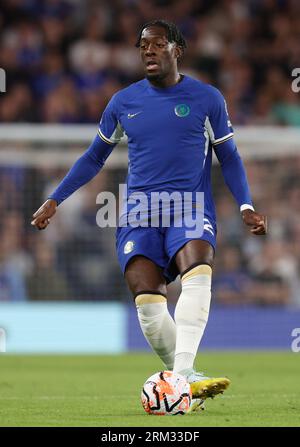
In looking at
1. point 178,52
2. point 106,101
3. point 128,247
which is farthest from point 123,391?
point 106,101

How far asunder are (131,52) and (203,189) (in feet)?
39.6

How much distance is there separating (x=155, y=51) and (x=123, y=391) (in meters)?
Result: 2.99

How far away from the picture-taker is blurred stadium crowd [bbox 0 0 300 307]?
634 inches

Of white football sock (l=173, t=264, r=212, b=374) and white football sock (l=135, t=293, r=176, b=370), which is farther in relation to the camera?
white football sock (l=135, t=293, r=176, b=370)

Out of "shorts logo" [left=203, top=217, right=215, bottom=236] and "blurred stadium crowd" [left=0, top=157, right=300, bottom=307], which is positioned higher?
"blurred stadium crowd" [left=0, top=157, right=300, bottom=307]

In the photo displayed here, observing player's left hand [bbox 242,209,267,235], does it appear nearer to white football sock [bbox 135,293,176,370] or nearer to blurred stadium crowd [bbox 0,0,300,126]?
white football sock [bbox 135,293,176,370]

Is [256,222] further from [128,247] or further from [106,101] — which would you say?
[106,101]

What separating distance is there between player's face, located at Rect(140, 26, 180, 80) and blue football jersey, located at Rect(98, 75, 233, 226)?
0.66ft

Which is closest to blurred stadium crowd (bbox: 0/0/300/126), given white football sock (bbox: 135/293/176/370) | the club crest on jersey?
the club crest on jersey

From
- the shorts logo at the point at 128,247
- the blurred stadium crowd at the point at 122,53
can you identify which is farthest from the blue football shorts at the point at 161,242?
the blurred stadium crowd at the point at 122,53

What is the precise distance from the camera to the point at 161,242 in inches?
289

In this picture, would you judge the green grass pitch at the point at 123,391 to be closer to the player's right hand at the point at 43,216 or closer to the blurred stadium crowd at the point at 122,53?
the player's right hand at the point at 43,216

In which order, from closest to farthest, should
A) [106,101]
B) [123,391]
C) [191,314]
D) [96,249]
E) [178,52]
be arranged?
[191,314] → [178,52] → [123,391] → [96,249] → [106,101]

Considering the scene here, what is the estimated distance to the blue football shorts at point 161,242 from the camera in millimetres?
7238
